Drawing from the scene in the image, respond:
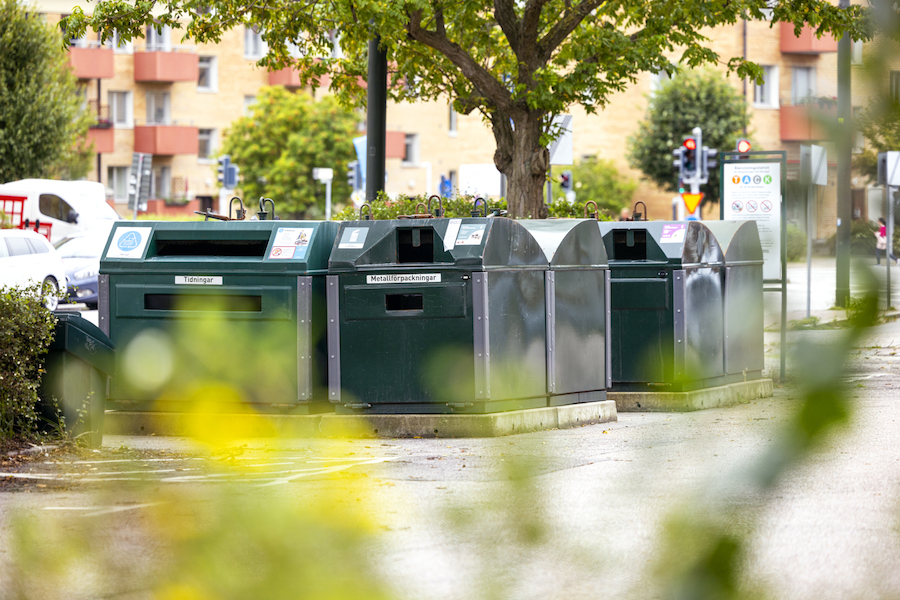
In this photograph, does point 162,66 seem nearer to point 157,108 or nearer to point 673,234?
point 157,108

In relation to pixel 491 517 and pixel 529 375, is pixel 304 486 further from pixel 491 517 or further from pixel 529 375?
pixel 529 375

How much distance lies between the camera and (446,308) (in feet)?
27.1

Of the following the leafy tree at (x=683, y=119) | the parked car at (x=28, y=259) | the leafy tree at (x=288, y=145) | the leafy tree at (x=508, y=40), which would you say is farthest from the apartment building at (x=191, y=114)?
the leafy tree at (x=508, y=40)

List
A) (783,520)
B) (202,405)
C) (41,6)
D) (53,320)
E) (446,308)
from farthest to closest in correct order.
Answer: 1. (41,6)
2. (446,308)
3. (53,320)
4. (202,405)
5. (783,520)

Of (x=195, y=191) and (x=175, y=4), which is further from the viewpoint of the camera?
(x=195, y=191)

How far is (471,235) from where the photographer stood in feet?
27.2

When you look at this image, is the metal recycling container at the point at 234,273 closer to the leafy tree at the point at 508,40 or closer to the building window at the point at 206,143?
the leafy tree at the point at 508,40

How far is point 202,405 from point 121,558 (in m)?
0.19

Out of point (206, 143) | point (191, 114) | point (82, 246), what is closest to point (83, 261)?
point (82, 246)

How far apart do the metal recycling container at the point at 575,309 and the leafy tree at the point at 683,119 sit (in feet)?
139

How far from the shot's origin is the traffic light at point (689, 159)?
84.4ft

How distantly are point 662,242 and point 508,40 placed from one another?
4770 millimetres

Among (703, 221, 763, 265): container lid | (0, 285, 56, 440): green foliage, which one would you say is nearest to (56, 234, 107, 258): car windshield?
(703, 221, 763, 265): container lid

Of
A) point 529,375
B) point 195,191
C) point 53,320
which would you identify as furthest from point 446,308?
point 195,191
